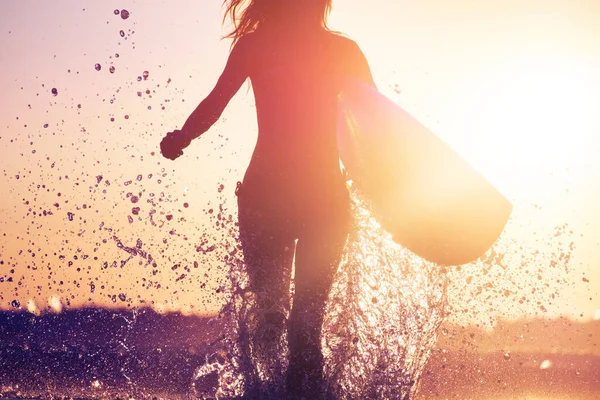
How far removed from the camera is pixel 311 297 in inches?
128

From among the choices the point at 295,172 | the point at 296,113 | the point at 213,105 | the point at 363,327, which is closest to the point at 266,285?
the point at 295,172

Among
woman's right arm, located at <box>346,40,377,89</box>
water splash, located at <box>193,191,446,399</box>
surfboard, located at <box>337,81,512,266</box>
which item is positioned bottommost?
water splash, located at <box>193,191,446,399</box>

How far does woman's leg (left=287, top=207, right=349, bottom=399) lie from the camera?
3.21 metres

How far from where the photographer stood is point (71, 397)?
15.7ft

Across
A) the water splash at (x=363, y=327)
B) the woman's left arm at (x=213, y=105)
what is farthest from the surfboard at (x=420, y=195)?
the woman's left arm at (x=213, y=105)

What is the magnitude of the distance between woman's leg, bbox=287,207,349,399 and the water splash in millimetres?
91

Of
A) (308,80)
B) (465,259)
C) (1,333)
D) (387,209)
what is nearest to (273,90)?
(308,80)

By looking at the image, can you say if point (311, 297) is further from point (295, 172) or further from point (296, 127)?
point (296, 127)

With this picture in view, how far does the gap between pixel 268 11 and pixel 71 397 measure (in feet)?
10.3

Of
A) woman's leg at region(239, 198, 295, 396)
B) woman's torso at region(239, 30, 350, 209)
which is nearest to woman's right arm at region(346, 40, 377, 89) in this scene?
woman's torso at region(239, 30, 350, 209)

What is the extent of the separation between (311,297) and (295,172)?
632mm

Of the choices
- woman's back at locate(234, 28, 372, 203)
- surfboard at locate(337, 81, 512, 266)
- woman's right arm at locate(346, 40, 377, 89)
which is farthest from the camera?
surfboard at locate(337, 81, 512, 266)

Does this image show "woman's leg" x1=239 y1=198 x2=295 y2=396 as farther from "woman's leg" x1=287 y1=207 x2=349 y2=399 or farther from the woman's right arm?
the woman's right arm

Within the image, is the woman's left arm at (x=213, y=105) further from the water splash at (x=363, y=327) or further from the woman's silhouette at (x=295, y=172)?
the water splash at (x=363, y=327)
